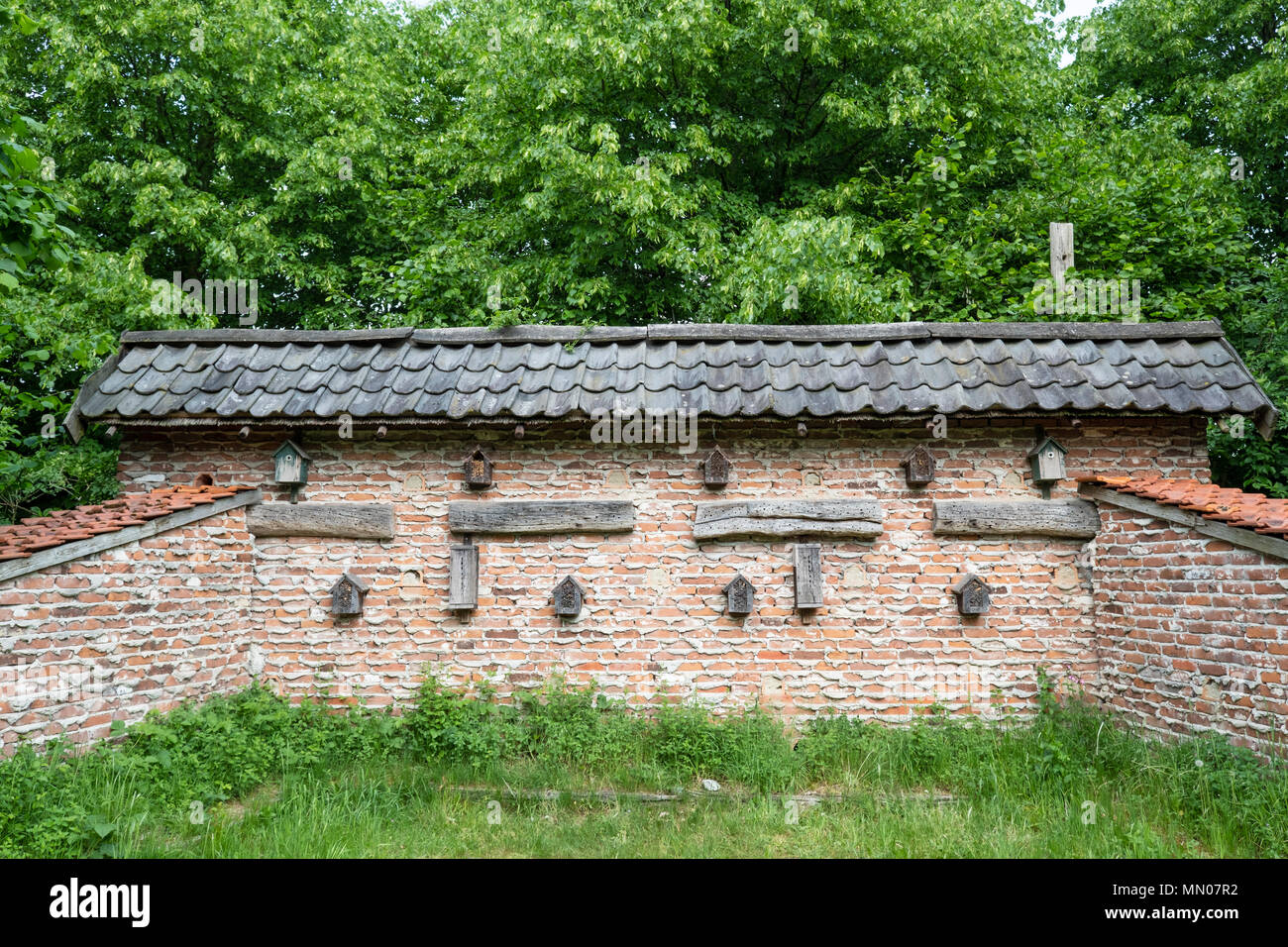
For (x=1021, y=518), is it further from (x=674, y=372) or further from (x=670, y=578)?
(x=674, y=372)

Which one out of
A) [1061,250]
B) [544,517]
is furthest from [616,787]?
[1061,250]

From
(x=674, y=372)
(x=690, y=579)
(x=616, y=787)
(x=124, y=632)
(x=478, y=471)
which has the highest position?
(x=674, y=372)

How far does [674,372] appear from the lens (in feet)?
19.5

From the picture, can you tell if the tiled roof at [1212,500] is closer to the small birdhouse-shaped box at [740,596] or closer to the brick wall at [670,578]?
the brick wall at [670,578]

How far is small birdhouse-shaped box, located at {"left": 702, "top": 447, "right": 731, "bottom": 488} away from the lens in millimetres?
5855

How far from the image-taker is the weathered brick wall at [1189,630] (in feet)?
14.3

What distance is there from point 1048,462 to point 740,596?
284 cm

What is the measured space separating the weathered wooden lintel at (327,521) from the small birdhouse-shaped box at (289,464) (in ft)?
0.84

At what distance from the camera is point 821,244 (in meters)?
8.20

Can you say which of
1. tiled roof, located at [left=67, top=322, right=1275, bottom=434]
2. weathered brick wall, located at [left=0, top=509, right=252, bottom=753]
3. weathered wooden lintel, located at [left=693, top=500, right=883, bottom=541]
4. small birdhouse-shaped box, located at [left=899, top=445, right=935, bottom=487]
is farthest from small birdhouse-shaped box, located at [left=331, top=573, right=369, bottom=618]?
small birdhouse-shaped box, located at [left=899, top=445, right=935, bottom=487]

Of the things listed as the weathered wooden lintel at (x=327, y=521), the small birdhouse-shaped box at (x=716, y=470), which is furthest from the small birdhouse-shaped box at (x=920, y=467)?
the weathered wooden lintel at (x=327, y=521)

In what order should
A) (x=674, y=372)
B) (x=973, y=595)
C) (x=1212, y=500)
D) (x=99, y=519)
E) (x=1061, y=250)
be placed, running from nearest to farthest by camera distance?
1. (x=1212, y=500)
2. (x=99, y=519)
3. (x=973, y=595)
4. (x=674, y=372)
5. (x=1061, y=250)

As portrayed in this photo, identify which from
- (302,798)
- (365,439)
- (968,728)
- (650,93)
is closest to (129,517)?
(365,439)

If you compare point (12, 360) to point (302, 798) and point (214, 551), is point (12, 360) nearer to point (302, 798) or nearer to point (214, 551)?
point (214, 551)
